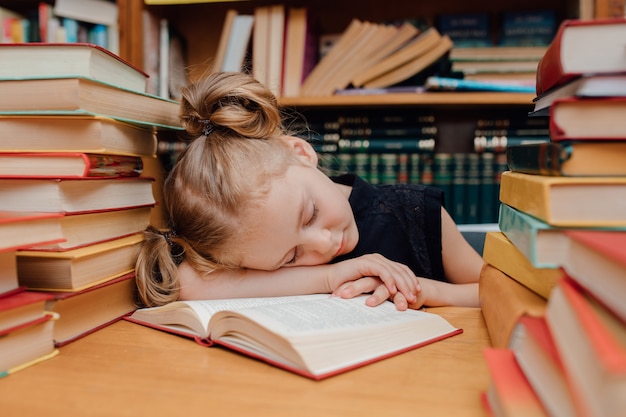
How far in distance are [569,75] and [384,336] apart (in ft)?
1.13

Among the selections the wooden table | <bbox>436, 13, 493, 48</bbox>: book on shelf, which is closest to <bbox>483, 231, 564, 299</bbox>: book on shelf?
the wooden table

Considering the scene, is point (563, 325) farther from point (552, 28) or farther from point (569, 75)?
point (552, 28)

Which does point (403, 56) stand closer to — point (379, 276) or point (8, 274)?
point (379, 276)

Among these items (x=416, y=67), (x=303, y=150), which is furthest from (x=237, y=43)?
(x=303, y=150)

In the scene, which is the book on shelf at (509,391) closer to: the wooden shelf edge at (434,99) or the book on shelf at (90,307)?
the book on shelf at (90,307)

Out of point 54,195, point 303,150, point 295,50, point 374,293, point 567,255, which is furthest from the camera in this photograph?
point 295,50

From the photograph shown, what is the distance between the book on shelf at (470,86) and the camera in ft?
5.23

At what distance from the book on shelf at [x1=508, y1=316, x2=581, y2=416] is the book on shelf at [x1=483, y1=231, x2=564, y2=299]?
6 centimetres

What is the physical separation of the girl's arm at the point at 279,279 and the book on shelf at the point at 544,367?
370 millimetres

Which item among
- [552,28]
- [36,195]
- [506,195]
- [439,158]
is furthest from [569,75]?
[552,28]

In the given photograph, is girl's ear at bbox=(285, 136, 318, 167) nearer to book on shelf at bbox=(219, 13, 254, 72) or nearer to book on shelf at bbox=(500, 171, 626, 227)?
book on shelf at bbox=(500, 171, 626, 227)

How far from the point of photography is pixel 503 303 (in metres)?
0.59

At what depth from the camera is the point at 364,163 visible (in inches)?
67.2

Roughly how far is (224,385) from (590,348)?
1.15 ft
